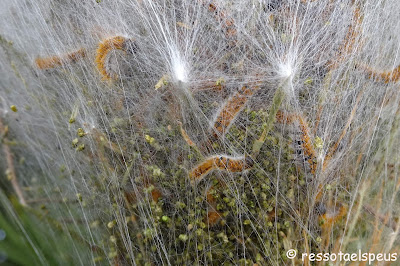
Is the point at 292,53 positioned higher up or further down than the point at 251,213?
higher up

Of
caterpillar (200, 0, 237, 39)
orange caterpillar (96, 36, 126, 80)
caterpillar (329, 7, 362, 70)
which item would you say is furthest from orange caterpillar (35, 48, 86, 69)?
caterpillar (329, 7, 362, 70)

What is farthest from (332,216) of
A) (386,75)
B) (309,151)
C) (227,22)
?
(227,22)

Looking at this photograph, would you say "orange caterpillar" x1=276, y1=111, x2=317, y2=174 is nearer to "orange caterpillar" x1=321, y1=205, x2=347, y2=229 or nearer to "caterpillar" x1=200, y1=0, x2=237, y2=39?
"orange caterpillar" x1=321, y1=205, x2=347, y2=229

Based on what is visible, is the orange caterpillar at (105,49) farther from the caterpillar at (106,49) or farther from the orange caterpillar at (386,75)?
the orange caterpillar at (386,75)

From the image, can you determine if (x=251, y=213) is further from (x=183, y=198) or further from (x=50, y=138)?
(x=50, y=138)

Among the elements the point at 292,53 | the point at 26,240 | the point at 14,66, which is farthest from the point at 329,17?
the point at 26,240

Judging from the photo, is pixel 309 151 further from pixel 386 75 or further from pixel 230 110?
pixel 386 75

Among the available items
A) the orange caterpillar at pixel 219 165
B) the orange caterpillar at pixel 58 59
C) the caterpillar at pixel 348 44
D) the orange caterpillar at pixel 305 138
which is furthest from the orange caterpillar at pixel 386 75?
the orange caterpillar at pixel 58 59
